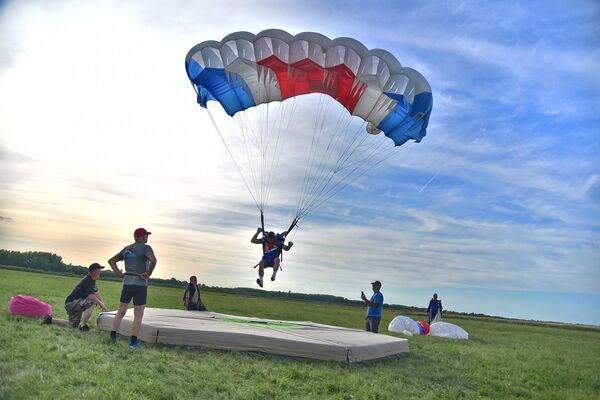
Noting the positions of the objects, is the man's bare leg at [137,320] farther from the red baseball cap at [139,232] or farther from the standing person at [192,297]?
the standing person at [192,297]

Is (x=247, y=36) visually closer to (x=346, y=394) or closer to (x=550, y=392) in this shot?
(x=346, y=394)

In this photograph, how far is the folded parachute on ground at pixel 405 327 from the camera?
16056mm

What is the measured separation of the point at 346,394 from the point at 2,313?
23.8 ft

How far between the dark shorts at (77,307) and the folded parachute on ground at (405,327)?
394 inches

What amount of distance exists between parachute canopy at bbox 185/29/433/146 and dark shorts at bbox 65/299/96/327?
4985 mm

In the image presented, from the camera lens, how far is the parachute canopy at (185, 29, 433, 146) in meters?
10.2

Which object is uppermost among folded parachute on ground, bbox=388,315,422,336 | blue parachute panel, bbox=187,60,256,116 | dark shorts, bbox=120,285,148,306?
blue parachute panel, bbox=187,60,256,116

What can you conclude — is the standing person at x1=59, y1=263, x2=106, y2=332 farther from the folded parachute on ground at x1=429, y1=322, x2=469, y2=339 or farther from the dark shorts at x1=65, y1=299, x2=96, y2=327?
the folded parachute on ground at x1=429, y1=322, x2=469, y2=339

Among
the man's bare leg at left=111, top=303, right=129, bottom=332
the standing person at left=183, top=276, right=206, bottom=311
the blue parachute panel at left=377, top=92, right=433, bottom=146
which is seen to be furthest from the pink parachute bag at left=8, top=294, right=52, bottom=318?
the blue parachute panel at left=377, top=92, right=433, bottom=146

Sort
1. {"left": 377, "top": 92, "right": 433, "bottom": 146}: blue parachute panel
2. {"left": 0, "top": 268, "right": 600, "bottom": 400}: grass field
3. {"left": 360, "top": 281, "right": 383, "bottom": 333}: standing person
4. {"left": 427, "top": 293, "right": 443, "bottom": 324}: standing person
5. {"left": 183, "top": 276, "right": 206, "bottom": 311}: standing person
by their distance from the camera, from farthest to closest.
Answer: {"left": 427, "top": 293, "right": 443, "bottom": 324}: standing person
{"left": 183, "top": 276, "right": 206, "bottom": 311}: standing person
{"left": 360, "top": 281, "right": 383, "bottom": 333}: standing person
{"left": 377, "top": 92, "right": 433, "bottom": 146}: blue parachute panel
{"left": 0, "top": 268, "right": 600, "bottom": 400}: grass field

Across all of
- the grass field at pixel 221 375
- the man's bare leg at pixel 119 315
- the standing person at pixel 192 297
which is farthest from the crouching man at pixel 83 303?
the standing person at pixel 192 297

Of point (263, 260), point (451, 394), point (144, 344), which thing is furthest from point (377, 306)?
point (144, 344)

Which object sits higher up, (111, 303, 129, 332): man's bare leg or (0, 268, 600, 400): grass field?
(111, 303, 129, 332): man's bare leg

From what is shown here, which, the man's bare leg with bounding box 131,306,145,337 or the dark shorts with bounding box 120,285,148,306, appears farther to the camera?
the dark shorts with bounding box 120,285,148,306
